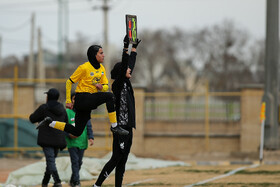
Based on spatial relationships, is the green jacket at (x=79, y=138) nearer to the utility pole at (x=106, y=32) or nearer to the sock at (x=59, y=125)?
the sock at (x=59, y=125)

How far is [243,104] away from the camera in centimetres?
2150

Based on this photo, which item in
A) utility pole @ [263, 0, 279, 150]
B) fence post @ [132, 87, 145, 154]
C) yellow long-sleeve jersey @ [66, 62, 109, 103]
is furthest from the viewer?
fence post @ [132, 87, 145, 154]

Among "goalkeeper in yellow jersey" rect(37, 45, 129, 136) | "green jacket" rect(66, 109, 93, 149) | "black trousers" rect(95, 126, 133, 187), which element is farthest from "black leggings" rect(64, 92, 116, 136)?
"green jacket" rect(66, 109, 93, 149)

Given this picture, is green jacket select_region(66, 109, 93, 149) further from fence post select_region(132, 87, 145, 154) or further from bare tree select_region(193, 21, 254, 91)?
bare tree select_region(193, 21, 254, 91)

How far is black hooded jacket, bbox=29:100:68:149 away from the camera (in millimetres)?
10234

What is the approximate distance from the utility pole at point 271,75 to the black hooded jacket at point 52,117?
8.09m

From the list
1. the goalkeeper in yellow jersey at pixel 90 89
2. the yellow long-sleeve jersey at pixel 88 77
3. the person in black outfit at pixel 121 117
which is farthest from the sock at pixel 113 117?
the yellow long-sleeve jersey at pixel 88 77

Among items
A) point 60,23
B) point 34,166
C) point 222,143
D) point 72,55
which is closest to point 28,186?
point 34,166

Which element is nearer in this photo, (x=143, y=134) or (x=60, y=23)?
(x=143, y=134)

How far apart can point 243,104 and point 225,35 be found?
3205 cm

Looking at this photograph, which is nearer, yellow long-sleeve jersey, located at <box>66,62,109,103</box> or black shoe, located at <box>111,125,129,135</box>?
black shoe, located at <box>111,125,129,135</box>

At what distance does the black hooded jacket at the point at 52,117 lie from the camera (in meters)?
10.2

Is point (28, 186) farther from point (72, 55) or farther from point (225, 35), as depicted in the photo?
point (72, 55)

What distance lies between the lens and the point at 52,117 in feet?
33.6
